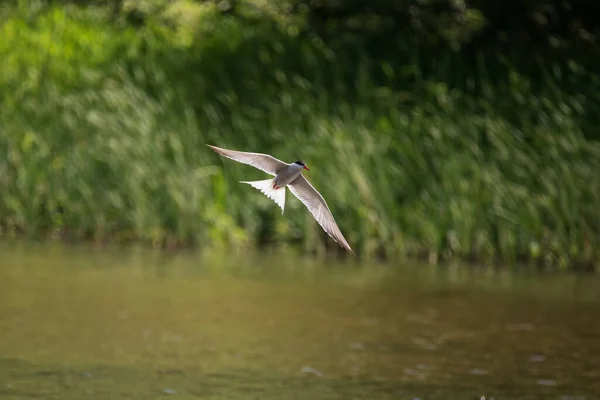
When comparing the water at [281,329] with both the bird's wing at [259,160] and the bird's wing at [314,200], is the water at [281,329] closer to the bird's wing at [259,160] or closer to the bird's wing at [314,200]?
the bird's wing at [314,200]

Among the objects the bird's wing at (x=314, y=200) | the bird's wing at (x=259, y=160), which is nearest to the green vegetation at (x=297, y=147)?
the bird's wing at (x=314, y=200)

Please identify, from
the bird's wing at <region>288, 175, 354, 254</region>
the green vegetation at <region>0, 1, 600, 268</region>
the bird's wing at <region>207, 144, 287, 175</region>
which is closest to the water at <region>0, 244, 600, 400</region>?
the green vegetation at <region>0, 1, 600, 268</region>

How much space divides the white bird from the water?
1427 mm

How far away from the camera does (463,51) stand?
19.8m

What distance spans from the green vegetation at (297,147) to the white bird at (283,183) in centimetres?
639

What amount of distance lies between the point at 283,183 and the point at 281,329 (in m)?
3.72

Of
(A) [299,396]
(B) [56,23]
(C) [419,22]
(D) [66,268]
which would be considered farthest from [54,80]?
(A) [299,396]

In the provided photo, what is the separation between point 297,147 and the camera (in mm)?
16031

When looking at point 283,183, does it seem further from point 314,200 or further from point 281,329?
point 281,329

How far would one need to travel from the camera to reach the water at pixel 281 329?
10188 millimetres

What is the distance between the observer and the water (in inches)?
→ 401

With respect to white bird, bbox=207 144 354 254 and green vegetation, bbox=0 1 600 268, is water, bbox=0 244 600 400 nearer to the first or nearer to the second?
green vegetation, bbox=0 1 600 268

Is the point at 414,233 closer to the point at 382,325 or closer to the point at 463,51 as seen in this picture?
the point at 382,325

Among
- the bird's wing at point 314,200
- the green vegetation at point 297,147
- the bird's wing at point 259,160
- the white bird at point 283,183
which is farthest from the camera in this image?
the green vegetation at point 297,147
